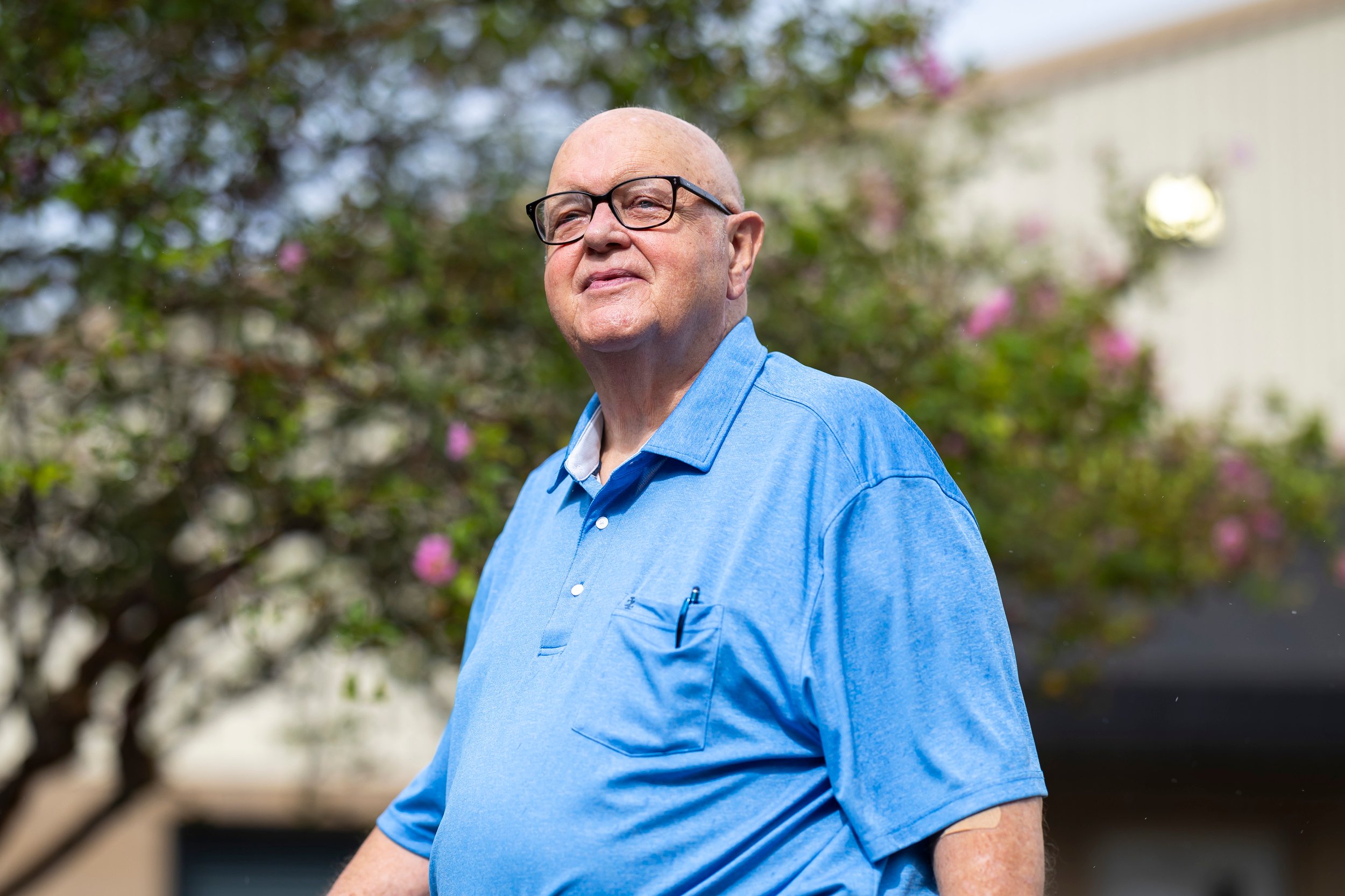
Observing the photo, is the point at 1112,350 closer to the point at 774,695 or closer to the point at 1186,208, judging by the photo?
the point at 1186,208

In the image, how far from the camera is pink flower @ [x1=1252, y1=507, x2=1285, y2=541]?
6125mm

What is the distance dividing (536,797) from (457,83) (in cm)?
389

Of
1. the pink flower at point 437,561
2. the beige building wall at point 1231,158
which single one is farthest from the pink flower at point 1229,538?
the pink flower at point 437,561

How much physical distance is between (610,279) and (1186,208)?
6.95m

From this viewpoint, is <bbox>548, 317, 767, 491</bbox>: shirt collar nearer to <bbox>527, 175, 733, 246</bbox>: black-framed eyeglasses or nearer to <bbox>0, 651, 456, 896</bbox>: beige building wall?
<bbox>527, 175, 733, 246</bbox>: black-framed eyeglasses

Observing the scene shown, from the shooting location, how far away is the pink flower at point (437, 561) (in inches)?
136

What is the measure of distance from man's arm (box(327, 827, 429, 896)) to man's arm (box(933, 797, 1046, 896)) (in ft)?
2.79

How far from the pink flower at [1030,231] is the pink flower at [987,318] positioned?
1.91 m

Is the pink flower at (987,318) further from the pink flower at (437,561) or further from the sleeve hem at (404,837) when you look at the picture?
the sleeve hem at (404,837)

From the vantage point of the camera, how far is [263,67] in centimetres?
389

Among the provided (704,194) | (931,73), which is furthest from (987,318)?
(704,194)

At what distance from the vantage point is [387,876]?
6.32ft

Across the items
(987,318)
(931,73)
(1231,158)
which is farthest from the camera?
(1231,158)

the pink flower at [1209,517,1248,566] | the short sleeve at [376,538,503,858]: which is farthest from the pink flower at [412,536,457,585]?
the pink flower at [1209,517,1248,566]
